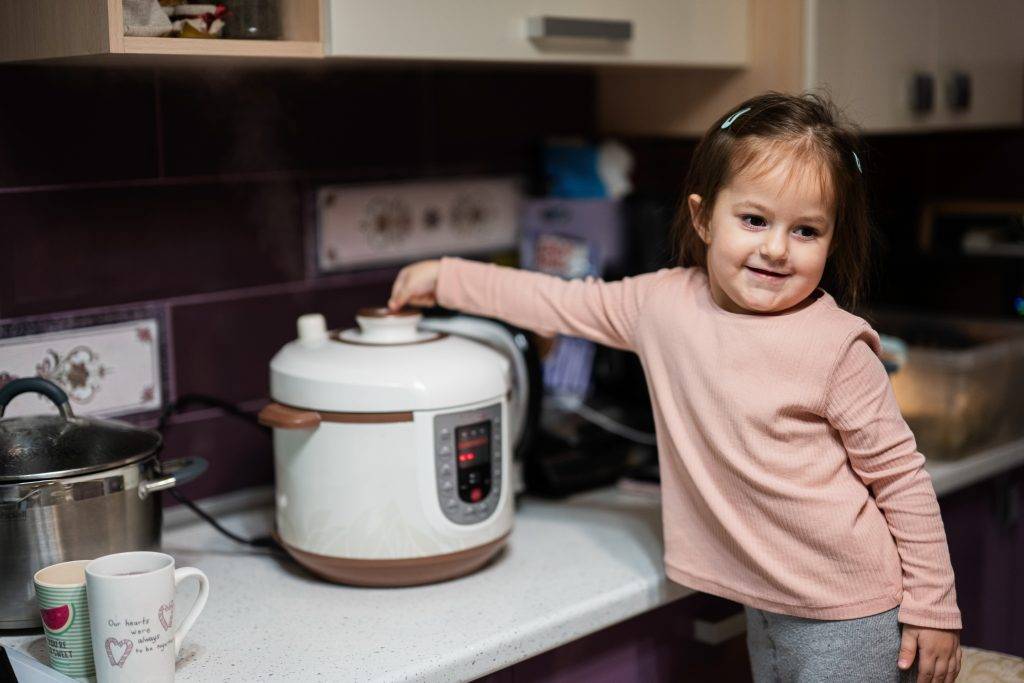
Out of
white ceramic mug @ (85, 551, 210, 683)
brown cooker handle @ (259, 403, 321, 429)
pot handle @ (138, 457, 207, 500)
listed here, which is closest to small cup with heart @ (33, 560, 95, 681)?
white ceramic mug @ (85, 551, 210, 683)

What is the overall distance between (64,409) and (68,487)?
0.34 feet

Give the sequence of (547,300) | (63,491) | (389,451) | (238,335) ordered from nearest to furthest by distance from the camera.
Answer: (63,491) → (389,451) → (547,300) → (238,335)

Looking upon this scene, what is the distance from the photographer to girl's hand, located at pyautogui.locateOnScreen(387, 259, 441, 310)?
139 cm

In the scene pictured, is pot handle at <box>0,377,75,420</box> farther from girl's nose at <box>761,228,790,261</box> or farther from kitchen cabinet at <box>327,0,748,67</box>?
girl's nose at <box>761,228,790,261</box>

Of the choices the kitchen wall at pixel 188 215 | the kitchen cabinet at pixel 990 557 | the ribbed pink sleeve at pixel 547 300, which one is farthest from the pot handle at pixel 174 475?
the kitchen cabinet at pixel 990 557

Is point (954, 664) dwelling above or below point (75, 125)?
below

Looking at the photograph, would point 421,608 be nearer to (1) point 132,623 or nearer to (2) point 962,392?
(1) point 132,623

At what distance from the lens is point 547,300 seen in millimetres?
1375

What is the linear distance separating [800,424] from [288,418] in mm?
528

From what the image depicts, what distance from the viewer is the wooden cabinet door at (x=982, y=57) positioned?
6.07ft

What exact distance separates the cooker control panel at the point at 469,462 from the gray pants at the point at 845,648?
1.10ft

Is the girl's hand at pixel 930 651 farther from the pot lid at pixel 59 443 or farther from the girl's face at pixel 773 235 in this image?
the pot lid at pixel 59 443

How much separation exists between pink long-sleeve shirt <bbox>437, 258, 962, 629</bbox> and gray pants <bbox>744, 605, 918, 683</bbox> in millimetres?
17

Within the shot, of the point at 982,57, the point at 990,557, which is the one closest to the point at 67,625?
the point at 990,557
